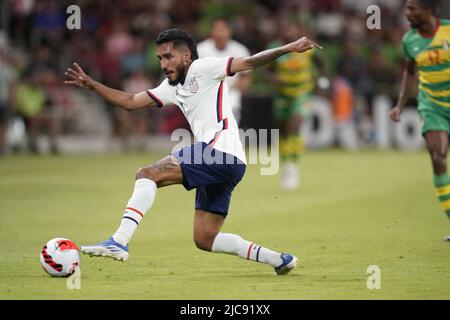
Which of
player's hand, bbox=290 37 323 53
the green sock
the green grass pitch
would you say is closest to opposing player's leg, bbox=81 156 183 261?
the green grass pitch

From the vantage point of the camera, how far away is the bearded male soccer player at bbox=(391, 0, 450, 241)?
11016 mm

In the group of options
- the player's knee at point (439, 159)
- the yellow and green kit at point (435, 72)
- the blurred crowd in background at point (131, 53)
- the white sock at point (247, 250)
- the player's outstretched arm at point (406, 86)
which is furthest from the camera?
the blurred crowd in background at point (131, 53)

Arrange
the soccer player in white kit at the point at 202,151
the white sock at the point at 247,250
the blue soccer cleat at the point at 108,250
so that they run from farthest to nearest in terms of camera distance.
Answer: the white sock at the point at 247,250
the soccer player in white kit at the point at 202,151
the blue soccer cleat at the point at 108,250

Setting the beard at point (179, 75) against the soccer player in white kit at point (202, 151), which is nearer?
the soccer player in white kit at point (202, 151)

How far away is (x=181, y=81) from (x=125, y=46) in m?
18.5

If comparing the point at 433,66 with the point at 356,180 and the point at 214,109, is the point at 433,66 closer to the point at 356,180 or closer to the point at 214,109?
the point at 214,109

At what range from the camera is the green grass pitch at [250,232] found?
832 centimetres

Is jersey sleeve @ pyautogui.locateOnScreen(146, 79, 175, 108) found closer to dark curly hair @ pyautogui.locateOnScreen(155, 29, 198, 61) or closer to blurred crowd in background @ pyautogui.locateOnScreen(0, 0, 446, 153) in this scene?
dark curly hair @ pyautogui.locateOnScreen(155, 29, 198, 61)

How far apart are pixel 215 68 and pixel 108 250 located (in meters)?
1.86

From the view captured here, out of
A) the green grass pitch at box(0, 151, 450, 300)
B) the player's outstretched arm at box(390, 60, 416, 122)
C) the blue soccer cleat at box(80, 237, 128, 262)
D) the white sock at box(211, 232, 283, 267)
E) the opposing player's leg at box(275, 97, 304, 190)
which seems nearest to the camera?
the blue soccer cleat at box(80, 237, 128, 262)

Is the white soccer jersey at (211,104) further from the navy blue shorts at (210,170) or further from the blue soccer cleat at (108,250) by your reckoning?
the blue soccer cleat at (108,250)

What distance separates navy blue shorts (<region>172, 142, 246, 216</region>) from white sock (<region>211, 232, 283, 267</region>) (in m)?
0.27

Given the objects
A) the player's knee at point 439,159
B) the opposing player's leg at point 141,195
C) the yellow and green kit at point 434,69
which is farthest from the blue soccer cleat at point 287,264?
the yellow and green kit at point 434,69

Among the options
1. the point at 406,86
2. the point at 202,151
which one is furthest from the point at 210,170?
the point at 406,86
